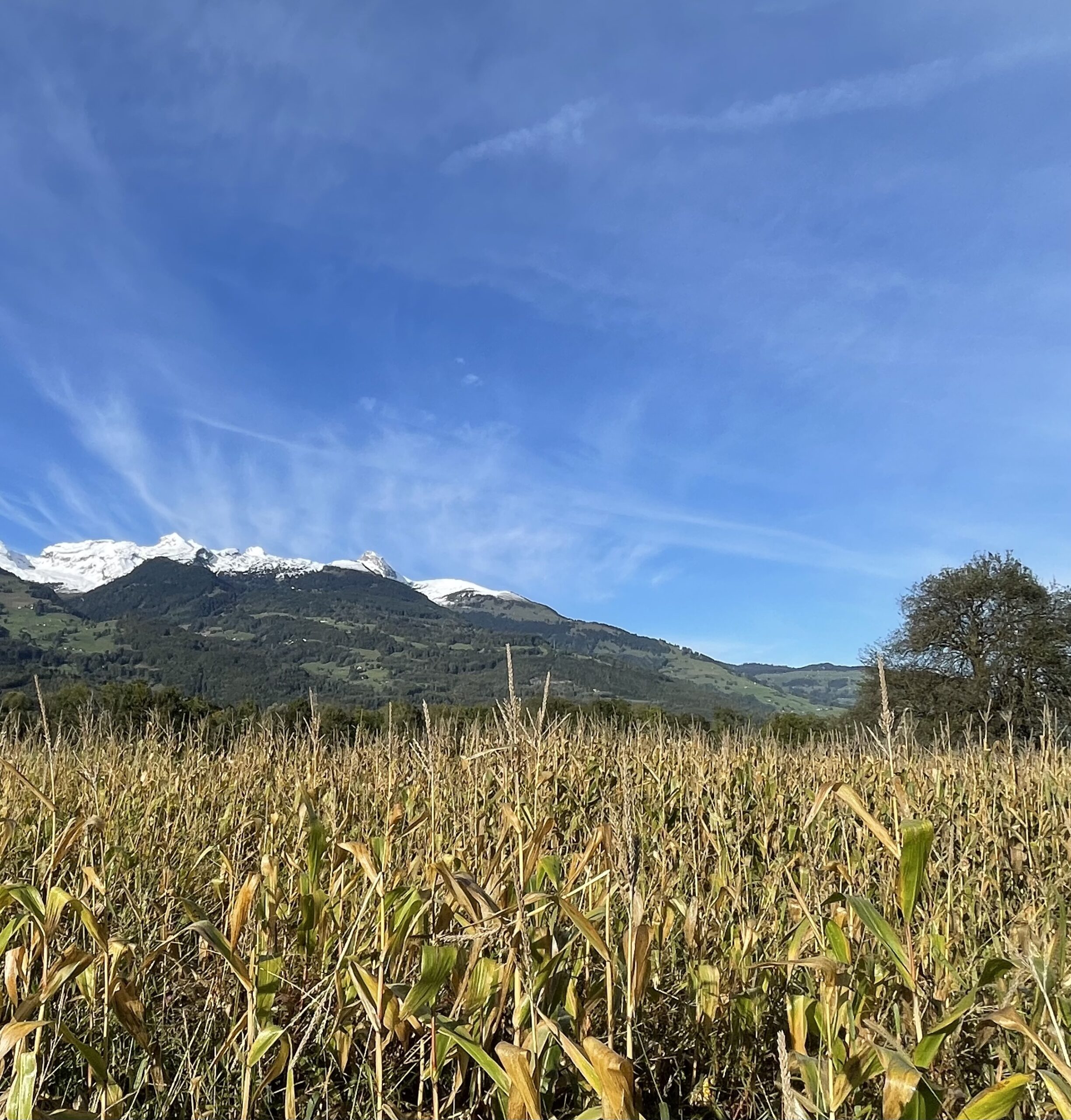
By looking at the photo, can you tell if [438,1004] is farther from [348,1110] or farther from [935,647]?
[935,647]

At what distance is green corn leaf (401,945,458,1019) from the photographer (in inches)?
57.6

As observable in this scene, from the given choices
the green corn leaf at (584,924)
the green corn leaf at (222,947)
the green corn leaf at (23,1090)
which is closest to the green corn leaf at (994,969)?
the green corn leaf at (584,924)

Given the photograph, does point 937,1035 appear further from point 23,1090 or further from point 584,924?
point 23,1090

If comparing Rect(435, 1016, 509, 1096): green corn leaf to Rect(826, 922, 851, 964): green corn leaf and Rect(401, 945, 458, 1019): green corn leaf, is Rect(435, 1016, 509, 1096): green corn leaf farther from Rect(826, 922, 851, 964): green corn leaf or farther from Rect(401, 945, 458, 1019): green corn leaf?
Rect(826, 922, 851, 964): green corn leaf

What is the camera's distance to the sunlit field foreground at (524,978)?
4.71 ft

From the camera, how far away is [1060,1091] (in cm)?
107

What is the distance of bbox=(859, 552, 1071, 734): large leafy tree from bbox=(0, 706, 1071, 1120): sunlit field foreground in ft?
81.9

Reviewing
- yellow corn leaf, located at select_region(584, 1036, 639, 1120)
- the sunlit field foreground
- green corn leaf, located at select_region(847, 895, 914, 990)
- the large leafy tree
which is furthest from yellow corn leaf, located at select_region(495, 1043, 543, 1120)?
the large leafy tree

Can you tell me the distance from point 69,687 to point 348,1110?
3885 cm

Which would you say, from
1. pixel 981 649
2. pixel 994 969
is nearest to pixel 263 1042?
pixel 994 969

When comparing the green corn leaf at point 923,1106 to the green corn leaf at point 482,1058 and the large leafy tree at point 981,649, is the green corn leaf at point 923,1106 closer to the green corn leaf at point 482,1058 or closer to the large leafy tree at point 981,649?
the green corn leaf at point 482,1058

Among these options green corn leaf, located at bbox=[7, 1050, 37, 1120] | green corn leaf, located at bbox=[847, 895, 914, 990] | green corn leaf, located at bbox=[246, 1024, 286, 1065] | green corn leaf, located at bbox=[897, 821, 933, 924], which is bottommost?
green corn leaf, located at bbox=[246, 1024, 286, 1065]

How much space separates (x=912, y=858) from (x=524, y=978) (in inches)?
36.1

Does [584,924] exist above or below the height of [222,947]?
above
